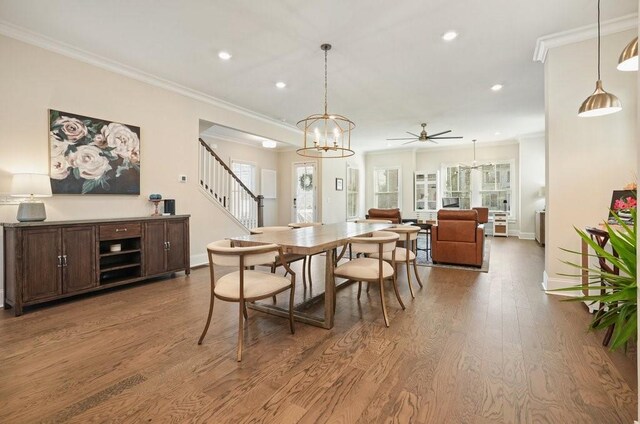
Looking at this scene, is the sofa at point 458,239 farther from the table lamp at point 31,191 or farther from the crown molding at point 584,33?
the table lamp at point 31,191

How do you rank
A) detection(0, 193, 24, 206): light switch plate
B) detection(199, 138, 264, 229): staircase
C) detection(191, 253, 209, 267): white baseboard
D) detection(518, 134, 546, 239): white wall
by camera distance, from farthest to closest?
detection(518, 134, 546, 239): white wall, detection(199, 138, 264, 229): staircase, detection(191, 253, 209, 267): white baseboard, detection(0, 193, 24, 206): light switch plate

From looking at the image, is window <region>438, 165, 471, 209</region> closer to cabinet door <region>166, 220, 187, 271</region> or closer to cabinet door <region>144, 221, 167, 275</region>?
cabinet door <region>166, 220, 187, 271</region>

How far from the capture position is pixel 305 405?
1.58 meters

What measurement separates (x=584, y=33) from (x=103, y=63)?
17.9 ft

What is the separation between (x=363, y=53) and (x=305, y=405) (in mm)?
3563

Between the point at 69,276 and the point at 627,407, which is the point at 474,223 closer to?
the point at 627,407

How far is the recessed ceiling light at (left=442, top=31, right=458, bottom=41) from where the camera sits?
123 inches

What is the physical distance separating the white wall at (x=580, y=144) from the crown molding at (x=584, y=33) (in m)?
0.05

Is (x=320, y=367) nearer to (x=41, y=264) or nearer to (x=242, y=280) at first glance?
(x=242, y=280)

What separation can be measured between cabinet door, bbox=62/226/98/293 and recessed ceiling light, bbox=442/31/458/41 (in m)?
4.37

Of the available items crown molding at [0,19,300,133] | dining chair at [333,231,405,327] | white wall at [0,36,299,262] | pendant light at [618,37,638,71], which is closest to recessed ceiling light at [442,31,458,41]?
pendant light at [618,37,638,71]

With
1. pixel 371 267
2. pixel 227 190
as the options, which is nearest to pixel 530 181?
pixel 371 267

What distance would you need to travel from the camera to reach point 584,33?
3.15 meters

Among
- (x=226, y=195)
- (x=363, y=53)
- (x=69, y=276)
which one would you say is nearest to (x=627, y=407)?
(x=363, y=53)
